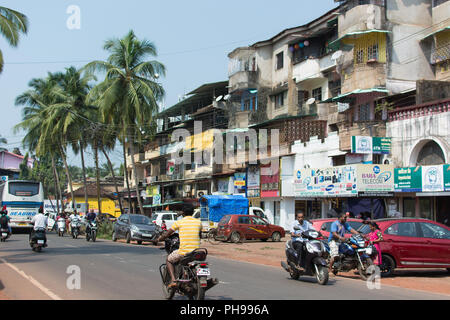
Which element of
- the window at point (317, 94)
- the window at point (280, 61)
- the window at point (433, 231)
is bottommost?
the window at point (433, 231)

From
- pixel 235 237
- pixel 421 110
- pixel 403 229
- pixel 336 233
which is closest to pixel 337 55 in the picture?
pixel 421 110

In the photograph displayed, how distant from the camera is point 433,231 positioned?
48.0ft

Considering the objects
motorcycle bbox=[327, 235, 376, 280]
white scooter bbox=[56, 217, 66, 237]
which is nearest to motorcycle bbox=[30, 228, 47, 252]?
motorcycle bbox=[327, 235, 376, 280]

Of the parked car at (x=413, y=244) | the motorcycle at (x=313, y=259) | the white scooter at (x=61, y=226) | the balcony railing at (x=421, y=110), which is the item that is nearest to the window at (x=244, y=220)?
the balcony railing at (x=421, y=110)

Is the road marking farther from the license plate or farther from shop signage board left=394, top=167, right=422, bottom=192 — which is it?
shop signage board left=394, top=167, right=422, bottom=192

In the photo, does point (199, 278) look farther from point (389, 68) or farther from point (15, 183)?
point (15, 183)

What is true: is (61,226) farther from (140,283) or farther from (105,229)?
(140,283)

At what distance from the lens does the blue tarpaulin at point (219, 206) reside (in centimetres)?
3189

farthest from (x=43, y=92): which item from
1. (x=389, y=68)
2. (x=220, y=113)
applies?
(x=389, y=68)

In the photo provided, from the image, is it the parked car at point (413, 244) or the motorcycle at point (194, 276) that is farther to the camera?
the parked car at point (413, 244)

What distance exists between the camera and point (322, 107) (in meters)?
36.0

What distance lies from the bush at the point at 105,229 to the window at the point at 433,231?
2219 centimetres

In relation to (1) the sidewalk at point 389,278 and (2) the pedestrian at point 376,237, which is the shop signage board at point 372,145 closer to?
(1) the sidewalk at point 389,278

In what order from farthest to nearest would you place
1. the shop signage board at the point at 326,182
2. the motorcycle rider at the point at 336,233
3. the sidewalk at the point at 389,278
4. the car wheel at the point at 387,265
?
the shop signage board at the point at 326,182
the car wheel at the point at 387,265
the motorcycle rider at the point at 336,233
the sidewalk at the point at 389,278
